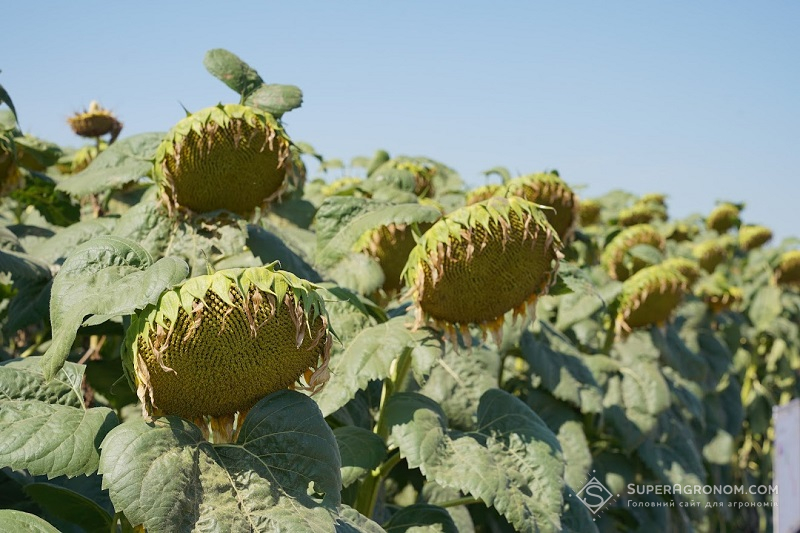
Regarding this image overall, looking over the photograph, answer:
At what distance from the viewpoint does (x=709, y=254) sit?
263 inches

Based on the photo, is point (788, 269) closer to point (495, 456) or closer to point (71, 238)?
point (495, 456)

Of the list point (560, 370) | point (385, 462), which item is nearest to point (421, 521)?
point (385, 462)

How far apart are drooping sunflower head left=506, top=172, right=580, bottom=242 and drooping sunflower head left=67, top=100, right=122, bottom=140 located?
135 centimetres

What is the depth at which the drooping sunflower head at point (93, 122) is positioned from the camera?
2975 mm

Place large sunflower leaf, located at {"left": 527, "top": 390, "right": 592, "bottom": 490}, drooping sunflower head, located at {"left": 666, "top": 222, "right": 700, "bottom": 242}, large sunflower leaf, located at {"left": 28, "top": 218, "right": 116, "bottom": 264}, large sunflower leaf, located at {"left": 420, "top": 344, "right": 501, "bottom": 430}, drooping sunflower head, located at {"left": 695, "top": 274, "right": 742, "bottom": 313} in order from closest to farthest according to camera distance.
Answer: large sunflower leaf, located at {"left": 28, "top": 218, "right": 116, "bottom": 264}
large sunflower leaf, located at {"left": 420, "top": 344, "right": 501, "bottom": 430}
large sunflower leaf, located at {"left": 527, "top": 390, "right": 592, "bottom": 490}
drooping sunflower head, located at {"left": 695, "top": 274, "right": 742, "bottom": 313}
drooping sunflower head, located at {"left": 666, "top": 222, "right": 700, "bottom": 242}

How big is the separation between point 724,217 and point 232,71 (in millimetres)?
6821

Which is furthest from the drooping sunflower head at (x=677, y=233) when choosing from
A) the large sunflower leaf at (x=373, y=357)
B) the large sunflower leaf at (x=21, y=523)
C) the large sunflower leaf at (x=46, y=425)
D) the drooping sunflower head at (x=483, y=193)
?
the large sunflower leaf at (x=21, y=523)

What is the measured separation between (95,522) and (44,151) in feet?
4.66

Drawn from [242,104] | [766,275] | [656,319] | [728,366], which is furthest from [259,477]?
[766,275]

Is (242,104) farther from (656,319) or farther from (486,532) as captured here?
(656,319)

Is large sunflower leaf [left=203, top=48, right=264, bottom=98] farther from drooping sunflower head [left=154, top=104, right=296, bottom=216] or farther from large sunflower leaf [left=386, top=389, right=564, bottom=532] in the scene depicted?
large sunflower leaf [left=386, top=389, right=564, bottom=532]

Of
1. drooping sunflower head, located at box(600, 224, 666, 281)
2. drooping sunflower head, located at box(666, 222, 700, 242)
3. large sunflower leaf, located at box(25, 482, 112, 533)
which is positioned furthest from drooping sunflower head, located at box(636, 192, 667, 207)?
large sunflower leaf, located at box(25, 482, 112, 533)

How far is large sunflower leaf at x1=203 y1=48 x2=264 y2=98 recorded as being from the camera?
190 cm

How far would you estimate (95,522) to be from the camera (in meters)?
1.56
